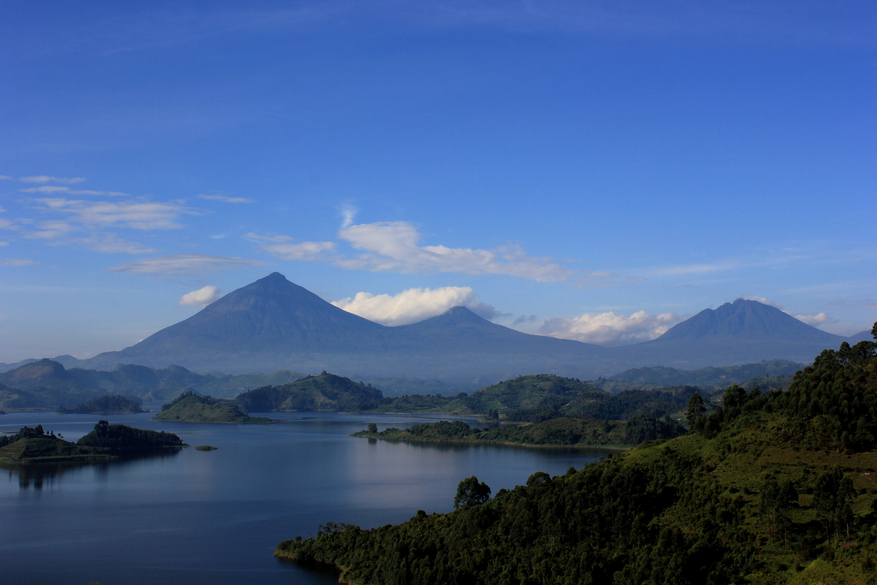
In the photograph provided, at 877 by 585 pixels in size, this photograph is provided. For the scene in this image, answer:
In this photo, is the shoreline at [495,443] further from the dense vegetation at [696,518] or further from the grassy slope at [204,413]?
the dense vegetation at [696,518]

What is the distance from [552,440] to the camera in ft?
406

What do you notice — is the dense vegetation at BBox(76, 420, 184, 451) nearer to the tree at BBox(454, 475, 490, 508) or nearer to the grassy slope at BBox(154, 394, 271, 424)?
the grassy slope at BBox(154, 394, 271, 424)

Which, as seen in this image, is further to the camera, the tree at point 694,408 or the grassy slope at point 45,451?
the grassy slope at point 45,451

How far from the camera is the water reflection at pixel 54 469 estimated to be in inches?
3118

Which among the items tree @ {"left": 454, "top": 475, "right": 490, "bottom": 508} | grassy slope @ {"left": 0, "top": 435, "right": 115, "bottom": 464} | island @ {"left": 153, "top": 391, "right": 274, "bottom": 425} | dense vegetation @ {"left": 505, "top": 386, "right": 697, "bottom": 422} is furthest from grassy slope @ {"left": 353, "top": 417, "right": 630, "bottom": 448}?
tree @ {"left": 454, "top": 475, "right": 490, "bottom": 508}

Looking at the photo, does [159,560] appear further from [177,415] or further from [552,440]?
[177,415]

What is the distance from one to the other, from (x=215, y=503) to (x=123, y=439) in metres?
56.0

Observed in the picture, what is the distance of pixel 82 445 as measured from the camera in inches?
4163

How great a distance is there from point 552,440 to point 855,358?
74.4 m

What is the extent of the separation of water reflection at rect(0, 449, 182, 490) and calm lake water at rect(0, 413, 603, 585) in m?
0.24

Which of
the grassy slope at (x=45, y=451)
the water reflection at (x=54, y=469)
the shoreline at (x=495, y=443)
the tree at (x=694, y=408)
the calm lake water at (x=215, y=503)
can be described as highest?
the tree at (x=694, y=408)

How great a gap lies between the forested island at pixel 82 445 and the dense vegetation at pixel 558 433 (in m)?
43.6

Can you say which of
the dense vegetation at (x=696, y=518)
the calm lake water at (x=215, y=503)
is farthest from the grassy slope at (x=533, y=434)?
the dense vegetation at (x=696, y=518)

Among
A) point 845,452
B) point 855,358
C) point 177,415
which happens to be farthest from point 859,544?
point 177,415
